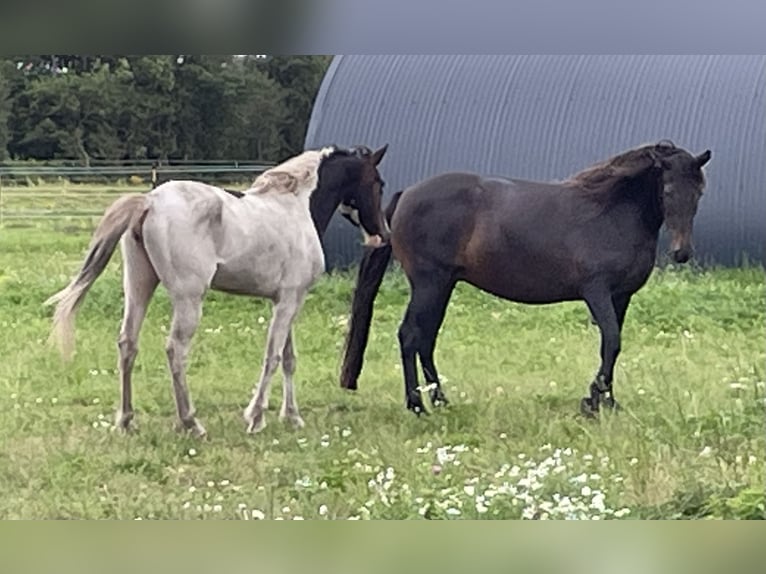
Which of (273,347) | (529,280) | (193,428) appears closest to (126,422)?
(193,428)

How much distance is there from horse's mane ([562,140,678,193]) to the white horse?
1.76 feet

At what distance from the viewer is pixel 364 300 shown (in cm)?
335

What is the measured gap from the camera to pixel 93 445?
3346 mm

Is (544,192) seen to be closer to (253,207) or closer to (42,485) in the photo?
(253,207)

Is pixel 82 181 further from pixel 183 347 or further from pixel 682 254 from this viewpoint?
pixel 682 254

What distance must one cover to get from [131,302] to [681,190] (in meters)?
1.47

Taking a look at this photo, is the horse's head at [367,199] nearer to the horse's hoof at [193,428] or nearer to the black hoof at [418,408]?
the black hoof at [418,408]

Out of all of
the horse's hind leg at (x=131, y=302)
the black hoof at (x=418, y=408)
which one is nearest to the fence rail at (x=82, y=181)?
the horse's hind leg at (x=131, y=302)

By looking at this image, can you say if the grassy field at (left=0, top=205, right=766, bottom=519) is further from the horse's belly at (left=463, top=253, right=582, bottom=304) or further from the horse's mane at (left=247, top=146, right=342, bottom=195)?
the horse's mane at (left=247, top=146, right=342, bottom=195)

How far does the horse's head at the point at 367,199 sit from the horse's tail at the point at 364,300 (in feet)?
0.10

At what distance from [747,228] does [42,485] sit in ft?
6.48

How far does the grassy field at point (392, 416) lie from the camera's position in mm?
3268

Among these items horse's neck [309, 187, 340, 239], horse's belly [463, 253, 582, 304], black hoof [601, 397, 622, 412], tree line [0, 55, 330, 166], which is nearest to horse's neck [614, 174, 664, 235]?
horse's belly [463, 253, 582, 304]

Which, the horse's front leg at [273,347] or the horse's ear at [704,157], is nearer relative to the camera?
the horse's ear at [704,157]
